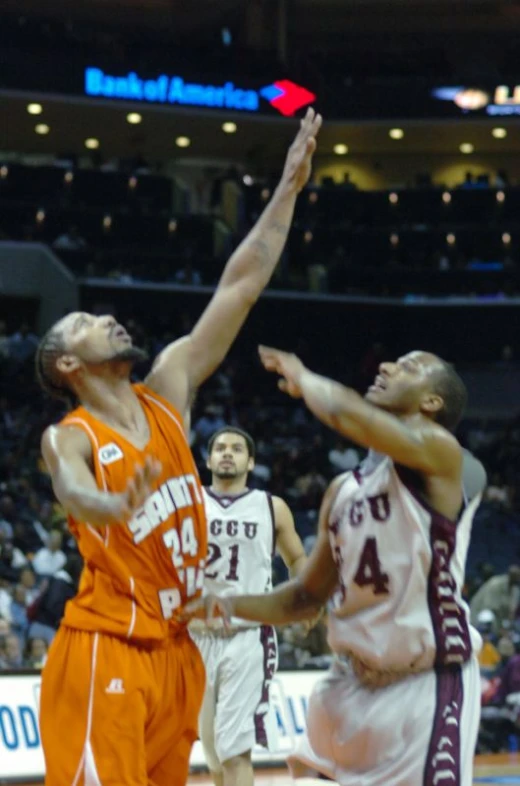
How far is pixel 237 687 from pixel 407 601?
3.73 meters

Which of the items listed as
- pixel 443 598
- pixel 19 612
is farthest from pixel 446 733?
pixel 19 612

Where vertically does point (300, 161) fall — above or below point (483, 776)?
above

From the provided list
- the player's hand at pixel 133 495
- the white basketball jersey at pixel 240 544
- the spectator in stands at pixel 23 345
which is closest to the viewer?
the player's hand at pixel 133 495

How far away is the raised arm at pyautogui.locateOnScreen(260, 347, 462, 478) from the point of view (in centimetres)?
410

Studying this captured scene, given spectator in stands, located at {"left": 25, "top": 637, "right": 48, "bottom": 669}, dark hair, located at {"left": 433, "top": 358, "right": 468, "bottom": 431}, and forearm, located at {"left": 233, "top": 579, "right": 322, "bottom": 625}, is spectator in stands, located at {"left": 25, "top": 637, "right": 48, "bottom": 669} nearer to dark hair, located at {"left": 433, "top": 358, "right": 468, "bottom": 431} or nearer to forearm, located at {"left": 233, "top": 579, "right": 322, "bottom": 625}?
forearm, located at {"left": 233, "top": 579, "right": 322, "bottom": 625}

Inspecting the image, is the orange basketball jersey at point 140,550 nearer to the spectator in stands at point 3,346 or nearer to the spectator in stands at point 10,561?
the spectator in stands at point 10,561

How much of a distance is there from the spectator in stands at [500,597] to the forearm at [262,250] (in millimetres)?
10198

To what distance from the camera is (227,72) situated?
1075 inches

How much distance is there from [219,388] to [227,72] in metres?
7.31

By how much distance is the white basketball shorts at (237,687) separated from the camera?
7.80 m

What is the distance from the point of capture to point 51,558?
14.4m

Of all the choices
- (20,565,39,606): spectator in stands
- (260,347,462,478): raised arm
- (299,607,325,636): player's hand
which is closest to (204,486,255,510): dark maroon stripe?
(299,607,325,636): player's hand

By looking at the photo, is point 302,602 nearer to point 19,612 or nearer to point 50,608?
point 50,608

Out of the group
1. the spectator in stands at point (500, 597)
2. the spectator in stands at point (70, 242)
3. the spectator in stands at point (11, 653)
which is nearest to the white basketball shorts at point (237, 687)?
the spectator in stands at point (11, 653)
